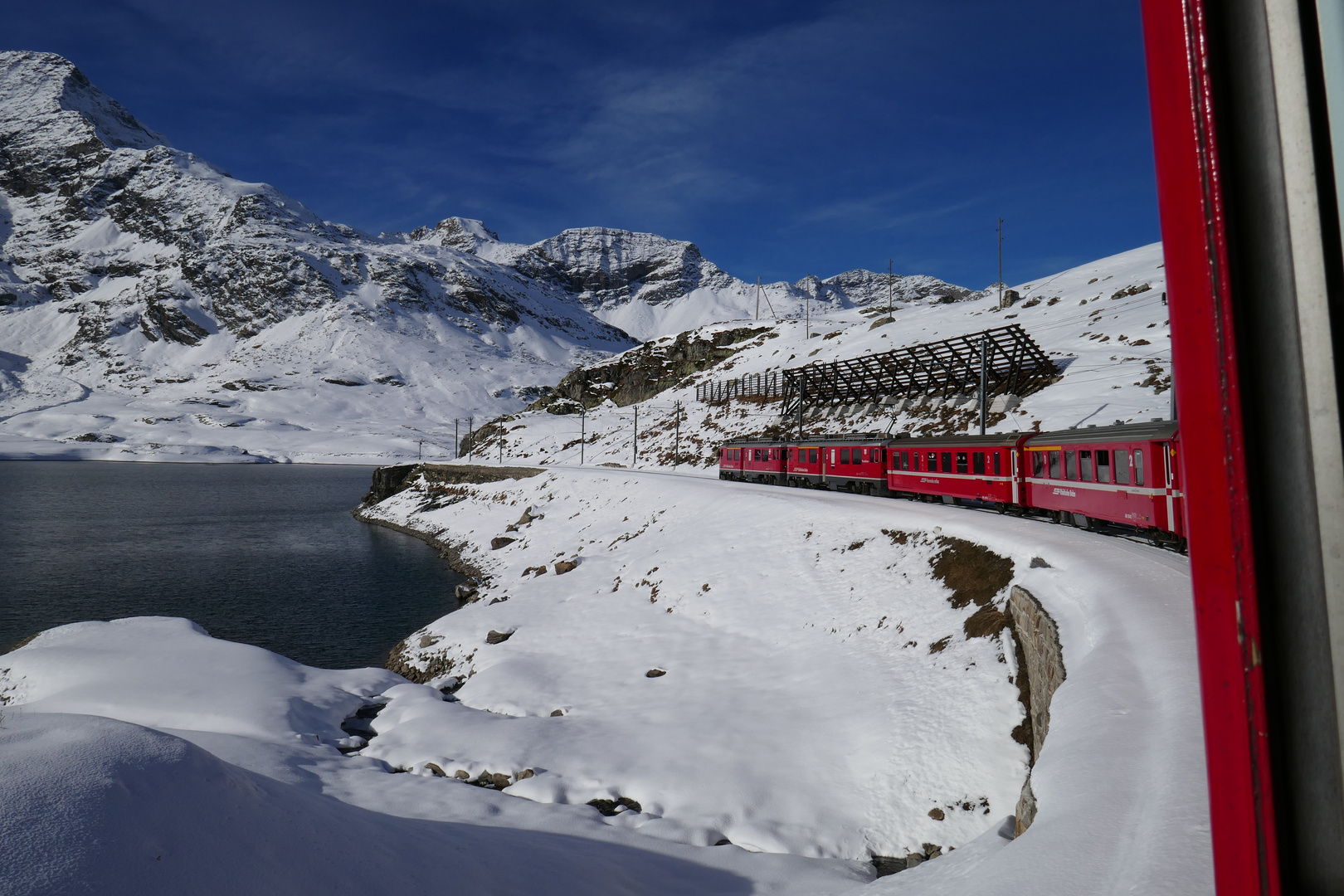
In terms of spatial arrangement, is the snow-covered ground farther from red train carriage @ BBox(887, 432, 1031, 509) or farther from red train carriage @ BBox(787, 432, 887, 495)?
red train carriage @ BBox(787, 432, 887, 495)

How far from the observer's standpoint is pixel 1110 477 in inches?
653

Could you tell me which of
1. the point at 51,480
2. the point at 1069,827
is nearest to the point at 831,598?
the point at 1069,827

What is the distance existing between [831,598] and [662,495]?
62.6ft

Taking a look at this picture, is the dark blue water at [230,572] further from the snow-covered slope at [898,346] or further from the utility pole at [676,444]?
A: the snow-covered slope at [898,346]

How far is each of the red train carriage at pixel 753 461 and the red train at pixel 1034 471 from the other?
1941 mm

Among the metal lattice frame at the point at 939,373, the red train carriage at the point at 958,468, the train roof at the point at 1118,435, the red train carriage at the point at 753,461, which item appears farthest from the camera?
the metal lattice frame at the point at 939,373

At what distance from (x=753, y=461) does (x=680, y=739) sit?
105ft

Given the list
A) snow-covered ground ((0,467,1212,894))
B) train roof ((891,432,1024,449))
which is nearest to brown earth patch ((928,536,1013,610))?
snow-covered ground ((0,467,1212,894))

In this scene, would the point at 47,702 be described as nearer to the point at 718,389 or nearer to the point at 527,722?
the point at 527,722

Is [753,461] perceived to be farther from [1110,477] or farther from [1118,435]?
[1118,435]

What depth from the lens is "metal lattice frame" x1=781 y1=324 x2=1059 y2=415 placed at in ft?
148

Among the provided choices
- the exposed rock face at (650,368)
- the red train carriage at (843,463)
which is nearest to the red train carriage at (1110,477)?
the red train carriage at (843,463)

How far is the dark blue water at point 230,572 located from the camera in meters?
27.1

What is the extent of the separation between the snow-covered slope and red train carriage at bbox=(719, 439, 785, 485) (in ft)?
38.1
